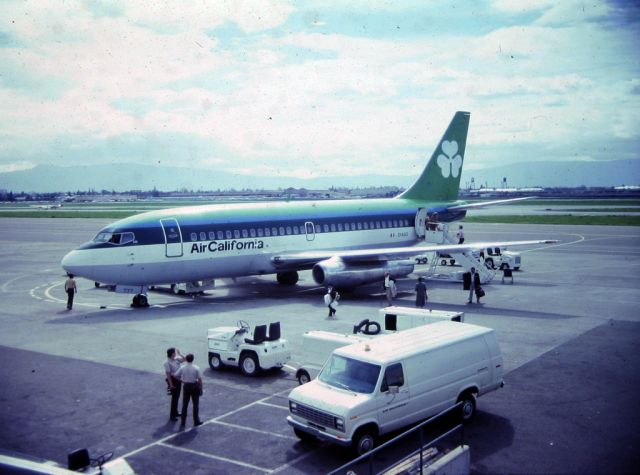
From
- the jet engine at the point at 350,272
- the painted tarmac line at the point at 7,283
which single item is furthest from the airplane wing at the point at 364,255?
the painted tarmac line at the point at 7,283

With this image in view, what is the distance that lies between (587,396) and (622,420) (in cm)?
161

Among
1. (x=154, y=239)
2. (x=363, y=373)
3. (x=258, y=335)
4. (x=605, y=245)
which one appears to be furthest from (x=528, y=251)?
(x=363, y=373)

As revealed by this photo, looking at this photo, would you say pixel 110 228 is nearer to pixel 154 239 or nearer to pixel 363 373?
pixel 154 239

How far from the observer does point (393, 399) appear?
483 inches

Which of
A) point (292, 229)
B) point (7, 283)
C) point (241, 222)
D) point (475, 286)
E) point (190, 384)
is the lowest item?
point (7, 283)

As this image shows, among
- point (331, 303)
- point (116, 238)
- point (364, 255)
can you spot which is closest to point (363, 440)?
point (331, 303)

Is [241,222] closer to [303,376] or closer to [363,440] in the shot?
[303,376]

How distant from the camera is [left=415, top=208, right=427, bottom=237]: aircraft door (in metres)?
39.5

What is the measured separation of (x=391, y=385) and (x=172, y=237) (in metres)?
18.5

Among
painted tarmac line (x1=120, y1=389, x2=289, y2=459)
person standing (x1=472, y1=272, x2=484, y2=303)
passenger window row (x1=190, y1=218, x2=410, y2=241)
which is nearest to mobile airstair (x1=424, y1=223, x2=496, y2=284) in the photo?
passenger window row (x1=190, y1=218, x2=410, y2=241)

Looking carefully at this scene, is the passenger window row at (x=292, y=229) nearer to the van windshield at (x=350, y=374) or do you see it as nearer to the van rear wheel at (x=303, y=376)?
the van rear wheel at (x=303, y=376)

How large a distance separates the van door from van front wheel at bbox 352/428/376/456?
30cm

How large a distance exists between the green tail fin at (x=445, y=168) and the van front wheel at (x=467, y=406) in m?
28.2

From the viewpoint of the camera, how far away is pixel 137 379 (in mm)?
17391
